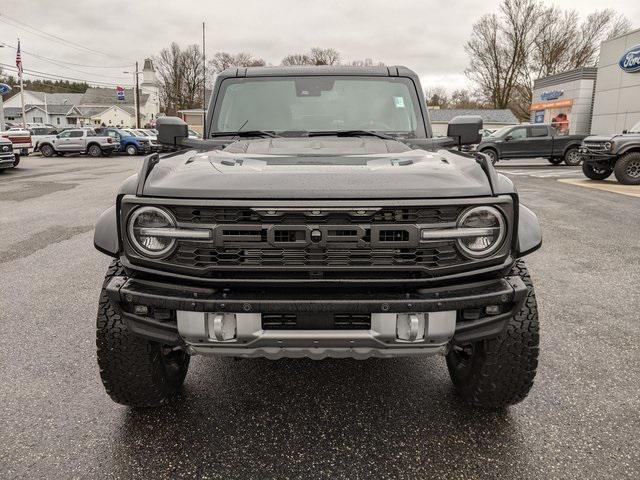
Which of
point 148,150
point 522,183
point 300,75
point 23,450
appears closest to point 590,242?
point 300,75

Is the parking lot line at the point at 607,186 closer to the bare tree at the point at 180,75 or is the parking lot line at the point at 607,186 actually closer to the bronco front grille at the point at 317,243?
the bronco front grille at the point at 317,243

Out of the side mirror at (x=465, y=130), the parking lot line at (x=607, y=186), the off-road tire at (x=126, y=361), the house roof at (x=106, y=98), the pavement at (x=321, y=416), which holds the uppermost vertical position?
the house roof at (x=106, y=98)

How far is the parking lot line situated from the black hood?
10638mm

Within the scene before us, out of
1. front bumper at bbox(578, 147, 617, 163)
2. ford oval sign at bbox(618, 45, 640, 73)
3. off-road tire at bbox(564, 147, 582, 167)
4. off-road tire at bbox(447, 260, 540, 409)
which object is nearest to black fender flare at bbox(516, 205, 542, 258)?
off-road tire at bbox(447, 260, 540, 409)

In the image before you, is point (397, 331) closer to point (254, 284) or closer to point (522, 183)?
point (254, 284)

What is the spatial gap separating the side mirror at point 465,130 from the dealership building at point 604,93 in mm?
23509

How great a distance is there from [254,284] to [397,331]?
1.93 feet

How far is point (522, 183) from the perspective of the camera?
1398cm

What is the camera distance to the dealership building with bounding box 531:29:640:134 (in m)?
24.9

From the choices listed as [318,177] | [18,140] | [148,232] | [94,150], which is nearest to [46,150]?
[94,150]

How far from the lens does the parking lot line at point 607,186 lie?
37.6 ft

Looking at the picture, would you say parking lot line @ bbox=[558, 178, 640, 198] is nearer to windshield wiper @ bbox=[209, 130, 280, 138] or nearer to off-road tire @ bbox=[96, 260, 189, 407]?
windshield wiper @ bbox=[209, 130, 280, 138]

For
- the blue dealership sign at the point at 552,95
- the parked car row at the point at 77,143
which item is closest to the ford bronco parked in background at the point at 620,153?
the parked car row at the point at 77,143

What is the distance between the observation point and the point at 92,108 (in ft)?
294
